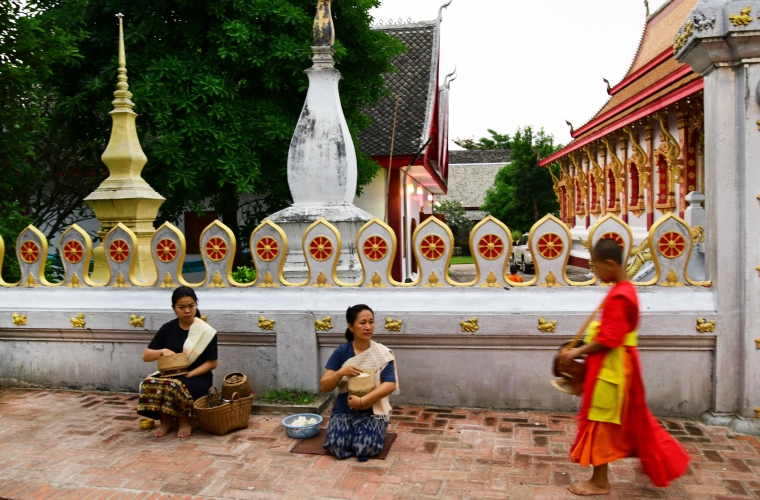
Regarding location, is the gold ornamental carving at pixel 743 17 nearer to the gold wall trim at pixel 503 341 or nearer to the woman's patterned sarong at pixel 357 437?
the gold wall trim at pixel 503 341

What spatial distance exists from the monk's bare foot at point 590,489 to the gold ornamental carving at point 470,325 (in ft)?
5.25

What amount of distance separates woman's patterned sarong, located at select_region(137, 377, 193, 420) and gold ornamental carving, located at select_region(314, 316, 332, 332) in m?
1.16

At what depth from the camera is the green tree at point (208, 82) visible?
934cm

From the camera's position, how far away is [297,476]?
3.88m

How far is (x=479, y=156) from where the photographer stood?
53.1 metres

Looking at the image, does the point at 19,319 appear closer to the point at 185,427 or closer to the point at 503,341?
the point at 185,427

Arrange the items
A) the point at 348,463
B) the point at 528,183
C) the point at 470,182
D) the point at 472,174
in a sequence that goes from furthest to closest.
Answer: the point at 472,174 → the point at 470,182 → the point at 528,183 → the point at 348,463

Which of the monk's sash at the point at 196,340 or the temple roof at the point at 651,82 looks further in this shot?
the temple roof at the point at 651,82

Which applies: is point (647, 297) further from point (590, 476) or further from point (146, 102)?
point (146, 102)

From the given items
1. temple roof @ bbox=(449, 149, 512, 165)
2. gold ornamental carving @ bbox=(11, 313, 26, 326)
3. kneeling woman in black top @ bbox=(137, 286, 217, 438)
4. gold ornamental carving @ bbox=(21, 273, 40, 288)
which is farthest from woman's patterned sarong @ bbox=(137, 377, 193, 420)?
temple roof @ bbox=(449, 149, 512, 165)

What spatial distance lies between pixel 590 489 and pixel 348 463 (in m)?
1.52

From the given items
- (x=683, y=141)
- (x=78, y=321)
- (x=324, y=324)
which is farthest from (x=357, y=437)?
(x=683, y=141)

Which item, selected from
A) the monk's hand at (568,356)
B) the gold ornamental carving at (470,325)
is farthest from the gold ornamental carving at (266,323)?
the monk's hand at (568,356)

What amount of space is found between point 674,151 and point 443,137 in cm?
838
